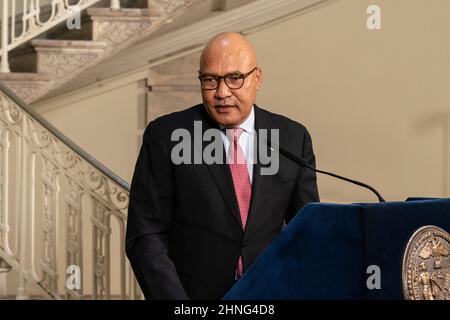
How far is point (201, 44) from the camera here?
7.65 metres

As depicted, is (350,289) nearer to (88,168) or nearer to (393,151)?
(88,168)

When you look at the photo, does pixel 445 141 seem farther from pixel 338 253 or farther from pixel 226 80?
pixel 338 253

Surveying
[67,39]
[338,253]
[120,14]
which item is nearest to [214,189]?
[338,253]

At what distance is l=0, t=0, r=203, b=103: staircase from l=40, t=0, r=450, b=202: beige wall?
1008mm

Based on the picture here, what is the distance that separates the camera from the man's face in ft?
7.06

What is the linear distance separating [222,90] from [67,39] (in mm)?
4926

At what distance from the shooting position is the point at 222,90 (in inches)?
85.2

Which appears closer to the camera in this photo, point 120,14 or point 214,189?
point 214,189

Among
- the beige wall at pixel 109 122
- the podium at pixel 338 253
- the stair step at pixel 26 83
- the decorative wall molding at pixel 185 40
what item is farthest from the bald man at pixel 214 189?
the beige wall at pixel 109 122

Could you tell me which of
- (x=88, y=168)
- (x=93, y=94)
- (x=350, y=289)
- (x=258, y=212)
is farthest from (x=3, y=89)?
(x=350, y=289)

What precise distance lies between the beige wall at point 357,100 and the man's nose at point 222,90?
4.89 metres

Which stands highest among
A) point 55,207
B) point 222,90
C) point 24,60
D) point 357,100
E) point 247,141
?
point 24,60

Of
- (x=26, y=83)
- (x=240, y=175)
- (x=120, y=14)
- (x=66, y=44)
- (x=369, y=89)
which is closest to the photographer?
(x=240, y=175)
